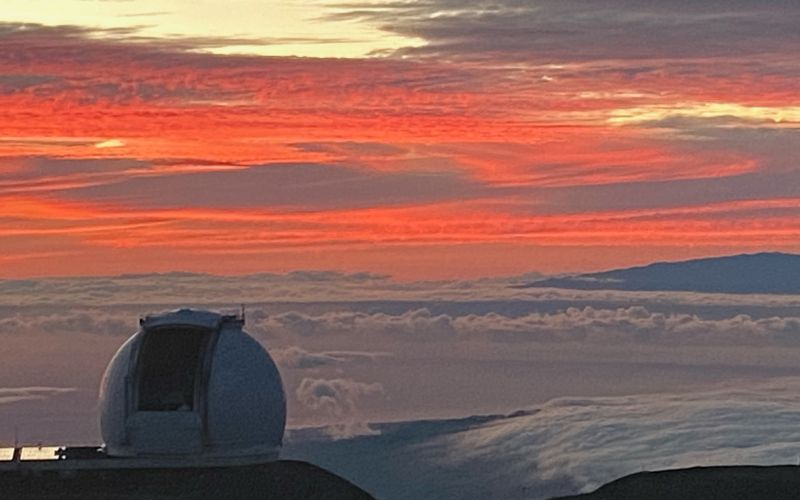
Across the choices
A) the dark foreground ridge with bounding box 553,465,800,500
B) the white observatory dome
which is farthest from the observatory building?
the dark foreground ridge with bounding box 553,465,800,500

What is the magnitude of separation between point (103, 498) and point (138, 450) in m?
5.38

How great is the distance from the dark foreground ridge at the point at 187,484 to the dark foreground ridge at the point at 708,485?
929 cm

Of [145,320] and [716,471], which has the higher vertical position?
[145,320]

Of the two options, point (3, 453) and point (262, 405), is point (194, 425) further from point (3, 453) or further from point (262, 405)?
point (3, 453)

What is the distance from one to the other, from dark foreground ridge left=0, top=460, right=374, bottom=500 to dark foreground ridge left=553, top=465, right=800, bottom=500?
929cm

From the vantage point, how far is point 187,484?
8738 centimetres

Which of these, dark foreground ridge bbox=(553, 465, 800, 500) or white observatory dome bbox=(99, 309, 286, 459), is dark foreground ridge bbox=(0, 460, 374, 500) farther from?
dark foreground ridge bbox=(553, 465, 800, 500)

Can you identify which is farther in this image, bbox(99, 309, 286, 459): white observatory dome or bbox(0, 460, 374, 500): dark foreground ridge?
bbox(99, 309, 286, 459): white observatory dome

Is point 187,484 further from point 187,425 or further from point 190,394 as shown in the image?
point 190,394

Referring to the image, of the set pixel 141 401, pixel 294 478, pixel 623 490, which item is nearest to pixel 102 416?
pixel 141 401

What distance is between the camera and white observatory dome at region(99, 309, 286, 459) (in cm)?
8888

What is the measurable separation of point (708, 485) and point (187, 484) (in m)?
19.0

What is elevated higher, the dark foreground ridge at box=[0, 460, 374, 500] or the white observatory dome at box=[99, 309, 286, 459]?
the white observatory dome at box=[99, 309, 286, 459]

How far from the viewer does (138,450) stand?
89250mm
